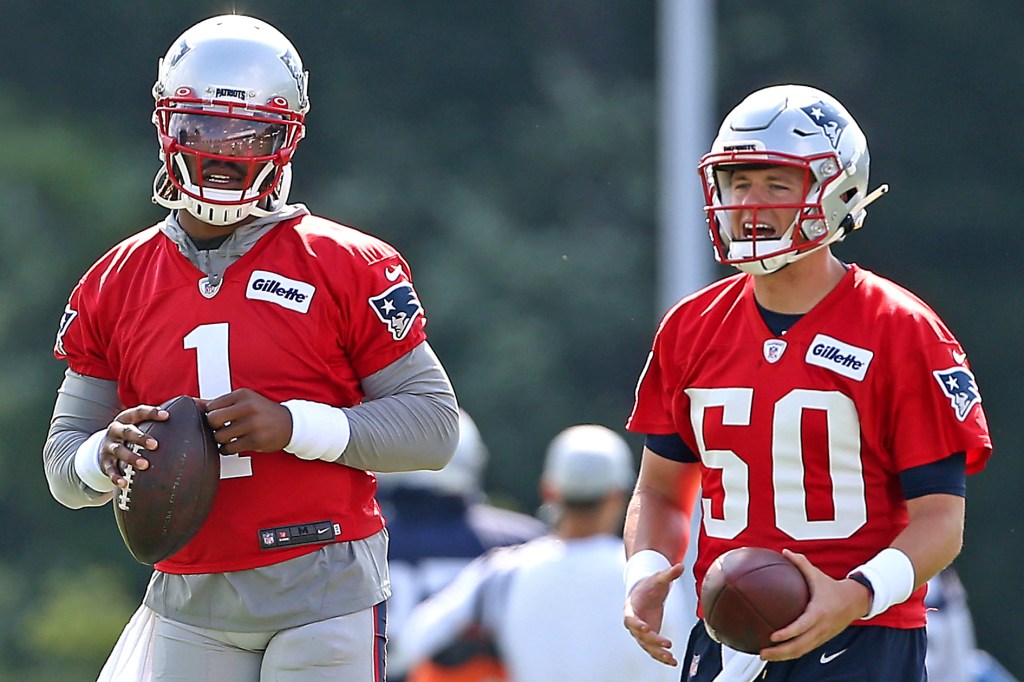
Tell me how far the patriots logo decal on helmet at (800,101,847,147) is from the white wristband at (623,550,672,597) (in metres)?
0.92

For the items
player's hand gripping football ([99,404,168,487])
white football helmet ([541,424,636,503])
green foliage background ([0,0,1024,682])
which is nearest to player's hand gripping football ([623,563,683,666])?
player's hand gripping football ([99,404,168,487])

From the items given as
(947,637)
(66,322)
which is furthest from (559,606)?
(66,322)

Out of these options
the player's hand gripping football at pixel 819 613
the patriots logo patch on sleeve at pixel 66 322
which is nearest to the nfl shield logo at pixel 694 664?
the player's hand gripping football at pixel 819 613

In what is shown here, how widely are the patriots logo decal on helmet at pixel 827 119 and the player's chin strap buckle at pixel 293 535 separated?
4.18 feet

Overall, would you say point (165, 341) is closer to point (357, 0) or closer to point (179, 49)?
point (179, 49)

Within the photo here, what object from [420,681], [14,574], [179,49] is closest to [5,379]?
[14,574]

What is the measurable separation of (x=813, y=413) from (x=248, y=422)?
1.09 meters

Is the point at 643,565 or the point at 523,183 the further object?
the point at 523,183

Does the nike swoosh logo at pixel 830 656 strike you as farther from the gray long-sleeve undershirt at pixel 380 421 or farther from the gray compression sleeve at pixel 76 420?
the gray compression sleeve at pixel 76 420

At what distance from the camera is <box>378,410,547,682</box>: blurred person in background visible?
6977 mm

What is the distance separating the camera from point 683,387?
4008 mm

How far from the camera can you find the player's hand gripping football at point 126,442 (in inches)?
146

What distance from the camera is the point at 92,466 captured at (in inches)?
153

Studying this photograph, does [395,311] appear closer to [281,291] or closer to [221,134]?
[281,291]
